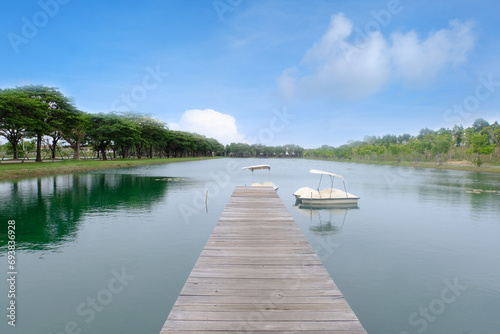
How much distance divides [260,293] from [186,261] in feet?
21.6

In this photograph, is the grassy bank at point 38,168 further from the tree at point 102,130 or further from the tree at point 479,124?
the tree at point 479,124

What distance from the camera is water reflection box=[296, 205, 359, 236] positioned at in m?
17.9

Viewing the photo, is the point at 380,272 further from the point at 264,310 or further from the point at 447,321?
the point at 264,310

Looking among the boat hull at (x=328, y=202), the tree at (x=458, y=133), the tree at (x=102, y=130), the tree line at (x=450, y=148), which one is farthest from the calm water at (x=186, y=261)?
the tree at (x=458, y=133)

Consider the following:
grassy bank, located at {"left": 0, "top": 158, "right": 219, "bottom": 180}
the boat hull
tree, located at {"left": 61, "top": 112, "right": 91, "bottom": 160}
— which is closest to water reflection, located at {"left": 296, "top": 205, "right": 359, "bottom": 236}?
the boat hull

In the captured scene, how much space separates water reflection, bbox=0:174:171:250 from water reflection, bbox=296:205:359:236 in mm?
13498

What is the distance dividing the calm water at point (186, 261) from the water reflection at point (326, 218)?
90mm

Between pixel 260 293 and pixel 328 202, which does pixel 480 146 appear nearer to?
pixel 328 202

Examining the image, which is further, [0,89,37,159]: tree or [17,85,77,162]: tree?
[17,85,77,162]: tree

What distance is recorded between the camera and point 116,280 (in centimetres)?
1023

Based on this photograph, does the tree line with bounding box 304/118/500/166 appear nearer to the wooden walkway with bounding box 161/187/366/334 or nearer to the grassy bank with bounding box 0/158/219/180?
the wooden walkway with bounding box 161/187/366/334

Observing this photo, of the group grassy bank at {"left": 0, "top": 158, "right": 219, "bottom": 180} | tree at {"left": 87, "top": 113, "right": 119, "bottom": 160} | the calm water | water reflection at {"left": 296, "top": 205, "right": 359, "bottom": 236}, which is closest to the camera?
the calm water

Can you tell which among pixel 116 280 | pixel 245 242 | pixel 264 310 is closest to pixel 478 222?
pixel 245 242

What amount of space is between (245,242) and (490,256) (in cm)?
1263
